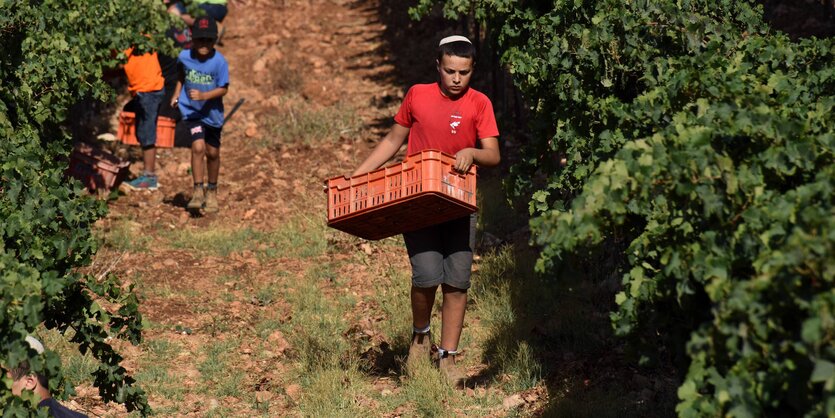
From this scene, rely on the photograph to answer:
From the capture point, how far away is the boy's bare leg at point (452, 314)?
6.70 m

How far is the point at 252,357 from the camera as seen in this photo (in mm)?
7902

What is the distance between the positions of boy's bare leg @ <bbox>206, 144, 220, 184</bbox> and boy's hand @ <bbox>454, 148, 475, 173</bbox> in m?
5.08

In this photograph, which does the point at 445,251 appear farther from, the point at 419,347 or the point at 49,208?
the point at 49,208

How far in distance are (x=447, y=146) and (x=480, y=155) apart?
7.9 inches

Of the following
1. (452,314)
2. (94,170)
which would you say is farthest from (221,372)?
(94,170)

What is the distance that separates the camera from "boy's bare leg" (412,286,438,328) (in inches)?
265

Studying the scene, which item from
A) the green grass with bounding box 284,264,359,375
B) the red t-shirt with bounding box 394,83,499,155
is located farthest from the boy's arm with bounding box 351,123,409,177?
the green grass with bounding box 284,264,359,375

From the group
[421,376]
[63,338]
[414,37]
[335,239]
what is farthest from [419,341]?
[414,37]

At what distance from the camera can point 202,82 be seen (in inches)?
416

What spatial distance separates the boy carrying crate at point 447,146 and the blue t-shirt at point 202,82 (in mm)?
4204

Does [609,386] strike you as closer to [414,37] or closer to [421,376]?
[421,376]

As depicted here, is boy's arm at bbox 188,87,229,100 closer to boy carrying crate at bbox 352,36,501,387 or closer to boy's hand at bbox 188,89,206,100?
boy's hand at bbox 188,89,206,100

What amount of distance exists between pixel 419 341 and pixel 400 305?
1.42 meters

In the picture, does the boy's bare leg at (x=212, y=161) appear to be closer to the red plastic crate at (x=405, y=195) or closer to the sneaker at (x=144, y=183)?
the sneaker at (x=144, y=183)
